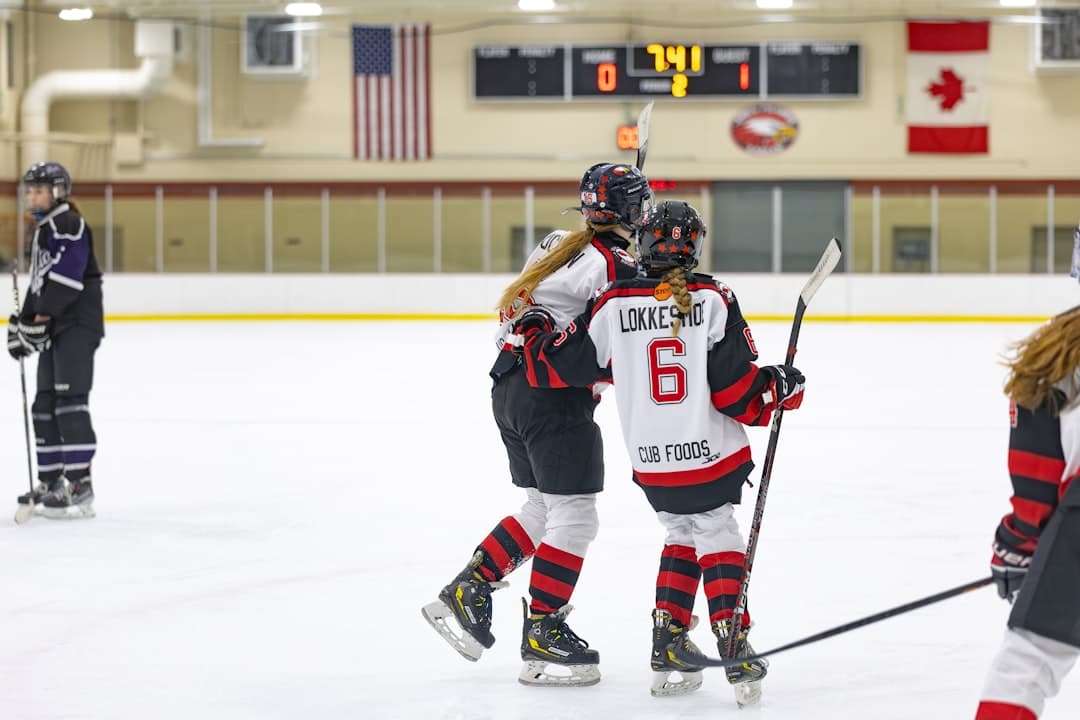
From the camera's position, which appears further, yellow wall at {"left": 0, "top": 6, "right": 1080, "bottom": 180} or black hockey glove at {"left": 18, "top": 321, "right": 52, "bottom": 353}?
yellow wall at {"left": 0, "top": 6, "right": 1080, "bottom": 180}

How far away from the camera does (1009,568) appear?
1.89 metres

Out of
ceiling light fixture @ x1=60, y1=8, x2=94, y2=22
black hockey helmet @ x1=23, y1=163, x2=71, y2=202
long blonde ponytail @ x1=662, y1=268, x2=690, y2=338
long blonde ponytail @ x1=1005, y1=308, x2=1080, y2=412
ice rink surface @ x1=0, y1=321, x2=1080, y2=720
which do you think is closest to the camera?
long blonde ponytail @ x1=1005, y1=308, x2=1080, y2=412

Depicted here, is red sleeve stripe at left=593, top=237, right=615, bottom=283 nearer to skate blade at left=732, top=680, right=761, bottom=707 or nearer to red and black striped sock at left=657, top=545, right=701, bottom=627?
red and black striped sock at left=657, top=545, right=701, bottom=627

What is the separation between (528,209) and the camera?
54.7 feet

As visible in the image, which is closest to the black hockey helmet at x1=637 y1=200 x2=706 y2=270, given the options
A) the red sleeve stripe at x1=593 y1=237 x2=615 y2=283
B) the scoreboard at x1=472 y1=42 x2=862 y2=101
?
the red sleeve stripe at x1=593 y1=237 x2=615 y2=283

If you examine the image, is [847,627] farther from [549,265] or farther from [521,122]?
[521,122]

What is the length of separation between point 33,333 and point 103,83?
43.1 feet

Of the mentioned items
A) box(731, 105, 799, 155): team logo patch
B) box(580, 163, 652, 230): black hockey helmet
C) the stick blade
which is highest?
box(731, 105, 799, 155): team logo patch

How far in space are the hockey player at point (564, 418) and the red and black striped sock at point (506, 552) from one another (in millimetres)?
107

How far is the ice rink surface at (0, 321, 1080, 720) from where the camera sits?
280 centimetres

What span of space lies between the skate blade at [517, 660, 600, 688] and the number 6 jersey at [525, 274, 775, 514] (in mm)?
417

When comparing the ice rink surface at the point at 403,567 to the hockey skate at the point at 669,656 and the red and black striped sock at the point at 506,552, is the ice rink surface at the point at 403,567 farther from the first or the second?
the red and black striped sock at the point at 506,552

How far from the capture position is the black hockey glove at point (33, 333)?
14.8ft

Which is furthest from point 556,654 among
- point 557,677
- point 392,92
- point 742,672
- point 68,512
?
point 392,92
